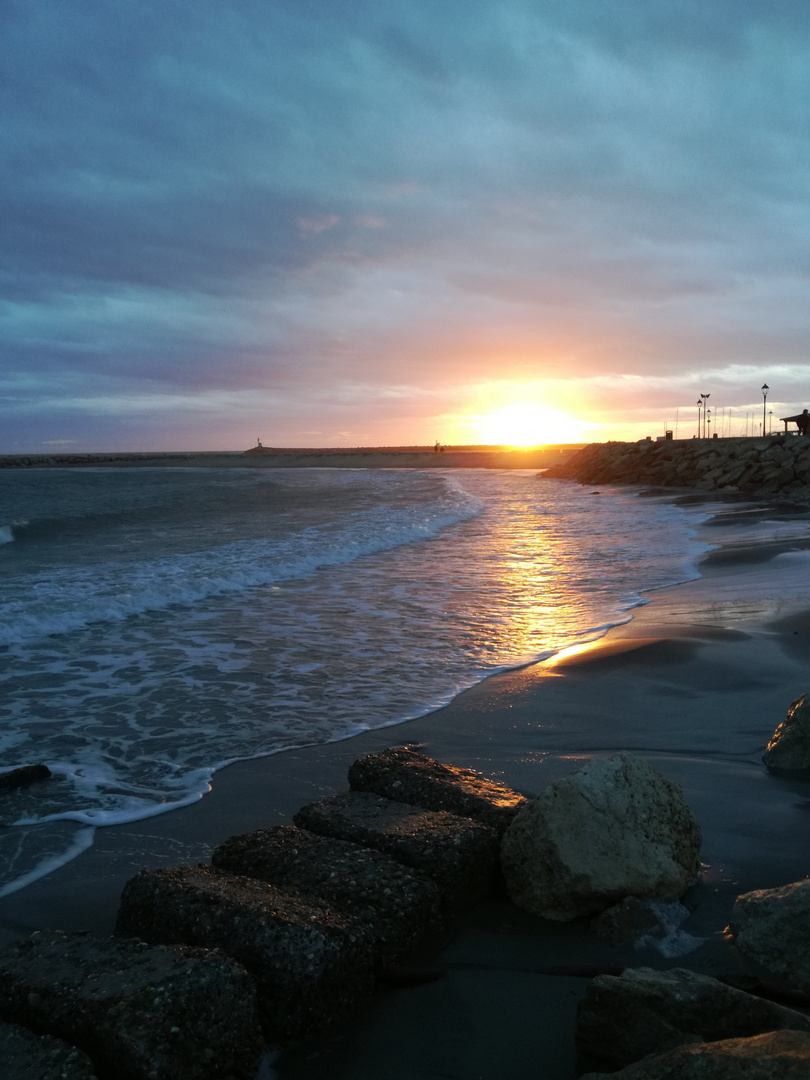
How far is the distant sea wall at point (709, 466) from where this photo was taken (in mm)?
30047

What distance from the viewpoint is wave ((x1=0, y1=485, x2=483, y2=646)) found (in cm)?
956

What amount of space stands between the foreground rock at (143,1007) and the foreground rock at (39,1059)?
0.26ft

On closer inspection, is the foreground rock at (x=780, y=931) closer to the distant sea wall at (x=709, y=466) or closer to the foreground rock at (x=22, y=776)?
the foreground rock at (x=22, y=776)

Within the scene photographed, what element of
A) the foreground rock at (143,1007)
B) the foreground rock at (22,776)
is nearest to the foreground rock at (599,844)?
the foreground rock at (143,1007)

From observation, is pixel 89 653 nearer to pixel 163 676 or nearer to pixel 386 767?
pixel 163 676

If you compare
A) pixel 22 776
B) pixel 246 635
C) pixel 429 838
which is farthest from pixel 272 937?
pixel 246 635

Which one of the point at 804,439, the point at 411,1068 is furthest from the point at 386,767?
the point at 804,439

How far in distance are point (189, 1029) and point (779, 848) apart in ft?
8.93

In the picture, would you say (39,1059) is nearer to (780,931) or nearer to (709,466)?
(780,931)

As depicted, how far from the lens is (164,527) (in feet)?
78.8

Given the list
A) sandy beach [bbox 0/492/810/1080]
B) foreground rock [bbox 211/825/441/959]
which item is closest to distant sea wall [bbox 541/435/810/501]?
sandy beach [bbox 0/492/810/1080]

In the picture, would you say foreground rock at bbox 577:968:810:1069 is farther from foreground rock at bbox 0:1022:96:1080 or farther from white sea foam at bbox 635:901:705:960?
foreground rock at bbox 0:1022:96:1080

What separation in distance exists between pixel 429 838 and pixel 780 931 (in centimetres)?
134

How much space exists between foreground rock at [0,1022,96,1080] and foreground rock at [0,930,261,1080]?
0.08 m
